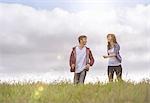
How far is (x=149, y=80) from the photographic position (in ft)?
41.8

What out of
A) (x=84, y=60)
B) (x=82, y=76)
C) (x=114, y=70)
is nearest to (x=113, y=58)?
(x=114, y=70)

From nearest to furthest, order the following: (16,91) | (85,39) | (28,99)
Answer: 1. (28,99)
2. (16,91)
3. (85,39)

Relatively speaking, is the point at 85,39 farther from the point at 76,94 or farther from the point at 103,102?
the point at 103,102

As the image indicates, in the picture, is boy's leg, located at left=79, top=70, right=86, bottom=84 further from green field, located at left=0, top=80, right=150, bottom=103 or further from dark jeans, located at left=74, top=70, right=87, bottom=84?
green field, located at left=0, top=80, right=150, bottom=103

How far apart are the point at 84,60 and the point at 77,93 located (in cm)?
378

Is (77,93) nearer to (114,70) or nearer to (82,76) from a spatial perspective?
(82,76)

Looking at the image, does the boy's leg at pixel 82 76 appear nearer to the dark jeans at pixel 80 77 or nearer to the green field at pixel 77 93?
the dark jeans at pixel 80 77

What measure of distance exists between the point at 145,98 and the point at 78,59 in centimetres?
474

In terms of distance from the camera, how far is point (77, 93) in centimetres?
1132

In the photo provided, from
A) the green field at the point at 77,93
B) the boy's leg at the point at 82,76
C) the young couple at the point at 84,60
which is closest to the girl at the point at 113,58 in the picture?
the young couple at the point at 84,60

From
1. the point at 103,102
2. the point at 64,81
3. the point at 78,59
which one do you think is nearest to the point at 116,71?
the point at 78,59

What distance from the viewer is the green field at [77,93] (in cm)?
1057

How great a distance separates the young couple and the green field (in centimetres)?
219

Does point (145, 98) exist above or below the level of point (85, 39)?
below
